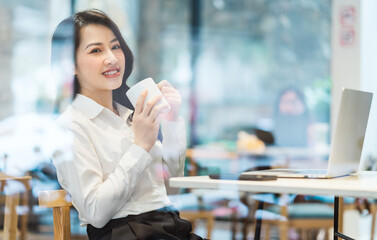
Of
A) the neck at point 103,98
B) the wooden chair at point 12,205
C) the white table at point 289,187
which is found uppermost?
the neck at point 103,98

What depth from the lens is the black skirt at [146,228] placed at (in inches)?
47.6

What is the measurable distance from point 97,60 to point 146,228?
0.42m

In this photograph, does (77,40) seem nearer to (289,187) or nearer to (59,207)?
(59,207)

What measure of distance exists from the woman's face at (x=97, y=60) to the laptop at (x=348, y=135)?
17.1 inches

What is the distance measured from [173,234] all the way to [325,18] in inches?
192

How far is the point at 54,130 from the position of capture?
132 centimetres

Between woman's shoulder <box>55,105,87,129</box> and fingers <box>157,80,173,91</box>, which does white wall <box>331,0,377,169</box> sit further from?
woman's shoulder <box>55,105,87,129</box>

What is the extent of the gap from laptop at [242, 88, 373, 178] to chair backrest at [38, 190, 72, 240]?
0.46 metres

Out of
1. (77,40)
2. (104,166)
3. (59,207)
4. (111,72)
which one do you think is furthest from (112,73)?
(59,207)

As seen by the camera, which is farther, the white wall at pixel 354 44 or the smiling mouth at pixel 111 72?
the white wall at pixel 354 44

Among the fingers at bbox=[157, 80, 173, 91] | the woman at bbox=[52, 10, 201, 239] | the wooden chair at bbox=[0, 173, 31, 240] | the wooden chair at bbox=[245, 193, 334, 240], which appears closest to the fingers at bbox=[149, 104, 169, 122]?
the woman at bbox=[52, 10, 201, 239]

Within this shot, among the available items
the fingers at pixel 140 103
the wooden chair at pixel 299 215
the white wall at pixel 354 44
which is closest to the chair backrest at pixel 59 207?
the fingers at pixel 140 103

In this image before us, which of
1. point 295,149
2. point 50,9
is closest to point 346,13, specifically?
point 295,149

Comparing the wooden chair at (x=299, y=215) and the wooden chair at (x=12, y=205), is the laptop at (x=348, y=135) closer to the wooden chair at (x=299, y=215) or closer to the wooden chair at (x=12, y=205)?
the wooden chair at (x=12, y=205)
